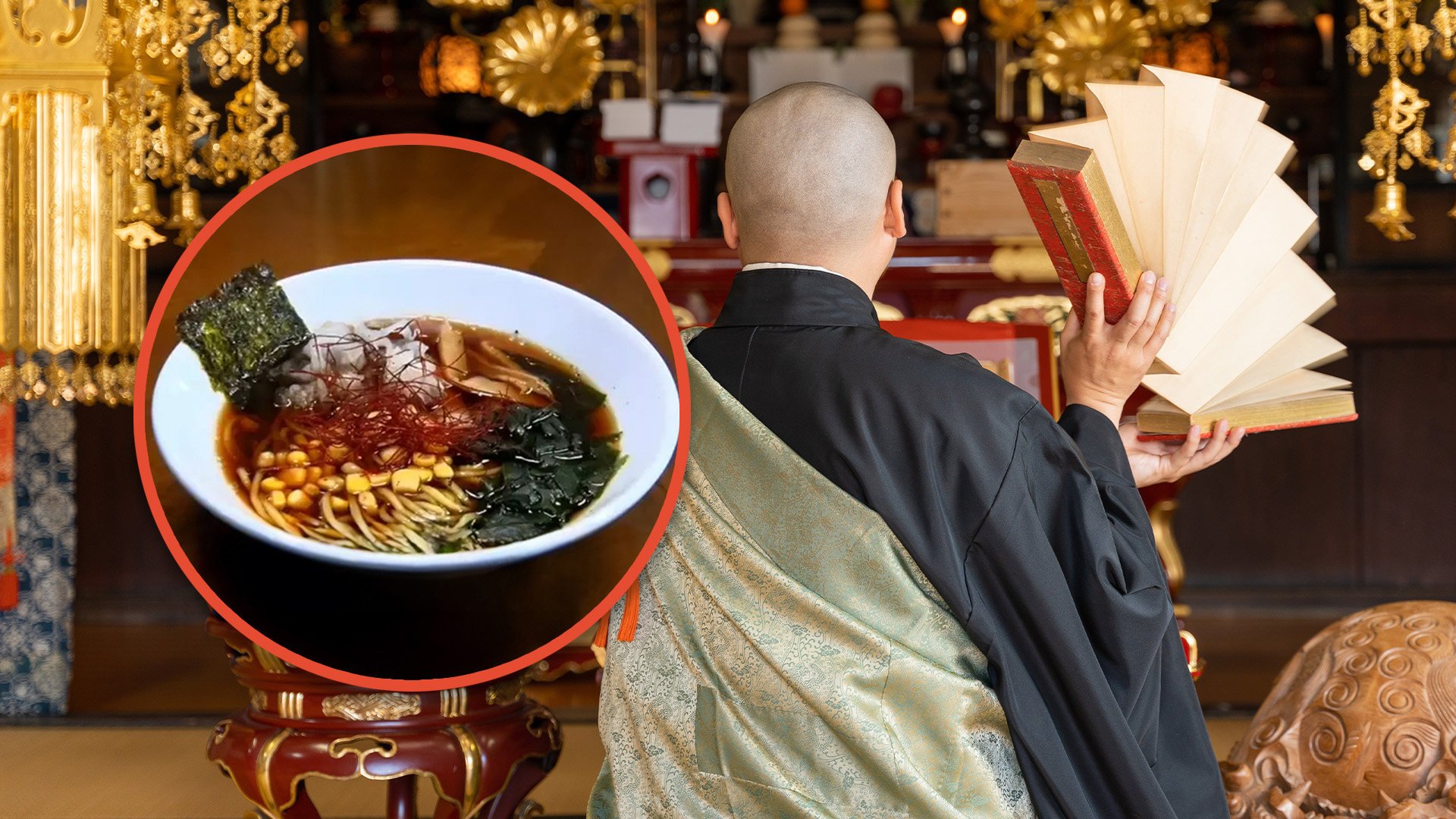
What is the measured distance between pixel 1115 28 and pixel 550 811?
3.26m

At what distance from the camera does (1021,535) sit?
111 centimetres

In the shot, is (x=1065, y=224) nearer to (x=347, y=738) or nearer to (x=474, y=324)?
(x=474, y=324)

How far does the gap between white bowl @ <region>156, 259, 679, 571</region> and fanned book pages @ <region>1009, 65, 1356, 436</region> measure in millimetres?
401

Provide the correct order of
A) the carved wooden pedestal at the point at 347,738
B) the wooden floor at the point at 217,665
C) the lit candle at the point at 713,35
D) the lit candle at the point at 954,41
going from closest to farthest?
the carved wooden pedestal at the point at 347,738
the wooden floor at the point at 217,665
the lit candle at the point at 713,35
the lit candle at the point at 954,41

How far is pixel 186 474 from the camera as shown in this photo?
1.23m

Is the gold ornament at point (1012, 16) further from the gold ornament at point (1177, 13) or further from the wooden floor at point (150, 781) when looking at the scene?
the wooden floor at point (150, 781)

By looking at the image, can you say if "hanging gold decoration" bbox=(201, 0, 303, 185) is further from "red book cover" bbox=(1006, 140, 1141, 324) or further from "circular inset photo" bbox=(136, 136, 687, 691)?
"red book cover" bbox=(1006, 140, 1141, 324)

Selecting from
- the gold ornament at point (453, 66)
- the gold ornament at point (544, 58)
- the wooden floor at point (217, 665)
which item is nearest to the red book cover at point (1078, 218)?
the wooden floor at point (217, 665)

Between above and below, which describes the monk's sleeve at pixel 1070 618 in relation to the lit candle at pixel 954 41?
below

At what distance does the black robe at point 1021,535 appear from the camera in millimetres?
1111

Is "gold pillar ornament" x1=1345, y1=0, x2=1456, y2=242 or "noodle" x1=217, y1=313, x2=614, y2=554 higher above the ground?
"gold pillar ornament" x1=1345, y1=0, x2=1456, y2=242

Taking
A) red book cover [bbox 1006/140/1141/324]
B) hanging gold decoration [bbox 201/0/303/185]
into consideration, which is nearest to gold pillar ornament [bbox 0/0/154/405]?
hanging gold decoration [bbox 201/0/303/185]

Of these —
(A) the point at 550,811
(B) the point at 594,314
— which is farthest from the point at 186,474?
(A) the point at 550,811

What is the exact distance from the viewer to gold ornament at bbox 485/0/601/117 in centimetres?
426
